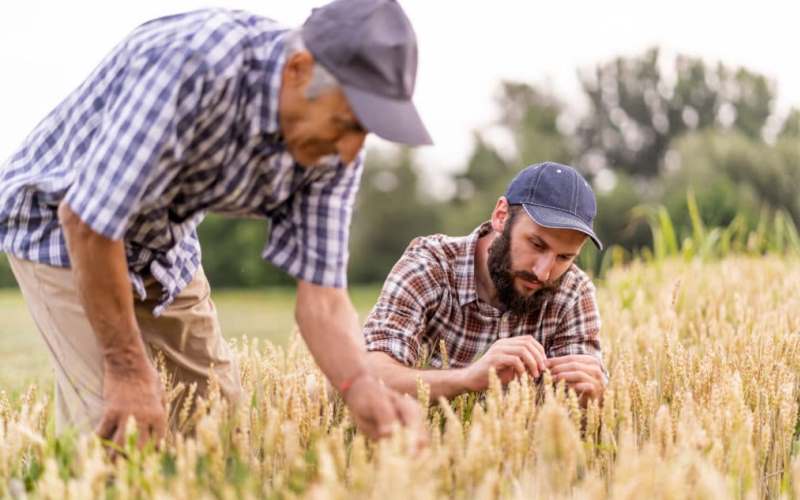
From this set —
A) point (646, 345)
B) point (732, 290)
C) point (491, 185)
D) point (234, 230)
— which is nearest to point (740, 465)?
point (646, 345)

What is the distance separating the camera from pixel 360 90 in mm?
2092

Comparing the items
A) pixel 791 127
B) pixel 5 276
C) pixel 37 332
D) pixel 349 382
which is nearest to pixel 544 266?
pixel 349 382

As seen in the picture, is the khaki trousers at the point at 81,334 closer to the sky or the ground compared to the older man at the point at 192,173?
closer to the ground

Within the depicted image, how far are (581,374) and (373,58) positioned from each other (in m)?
1.50

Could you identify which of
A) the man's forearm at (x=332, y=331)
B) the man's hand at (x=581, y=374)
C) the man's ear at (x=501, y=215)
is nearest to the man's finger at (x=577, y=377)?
the man's hand at (x=581, y=374)

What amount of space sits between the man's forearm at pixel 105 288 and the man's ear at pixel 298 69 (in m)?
0.57

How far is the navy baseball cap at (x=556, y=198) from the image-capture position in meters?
3.42

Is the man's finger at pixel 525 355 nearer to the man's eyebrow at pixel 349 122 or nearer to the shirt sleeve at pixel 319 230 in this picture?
the shirt sleeve at pixel 319 230

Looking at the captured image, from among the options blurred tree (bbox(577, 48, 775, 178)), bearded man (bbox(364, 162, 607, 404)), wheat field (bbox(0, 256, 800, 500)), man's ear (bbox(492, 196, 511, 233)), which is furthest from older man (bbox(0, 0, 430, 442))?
blurred tree (bbox(577, 48, 775, 178))

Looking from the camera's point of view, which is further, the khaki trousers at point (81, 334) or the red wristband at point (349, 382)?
the khaki trousers at point (81, 334)

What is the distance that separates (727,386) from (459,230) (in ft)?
80.2

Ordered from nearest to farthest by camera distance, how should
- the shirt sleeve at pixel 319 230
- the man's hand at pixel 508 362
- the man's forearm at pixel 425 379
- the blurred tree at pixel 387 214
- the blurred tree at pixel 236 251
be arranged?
→ 1. the shirt sleeve at pixel 319 230
2. the man's hand at pixel 508 362
3. the man's forearm at pixel 425 379
4. the blurred tree at pixel 236 251
5. the blurred tree at pixel 387 214

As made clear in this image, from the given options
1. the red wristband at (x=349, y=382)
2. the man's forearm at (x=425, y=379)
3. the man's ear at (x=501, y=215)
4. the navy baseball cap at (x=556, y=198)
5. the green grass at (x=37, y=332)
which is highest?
the navy baseball cap at (x=556, y=198)

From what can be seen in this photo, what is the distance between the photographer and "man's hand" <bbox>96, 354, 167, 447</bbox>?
7.43ft
